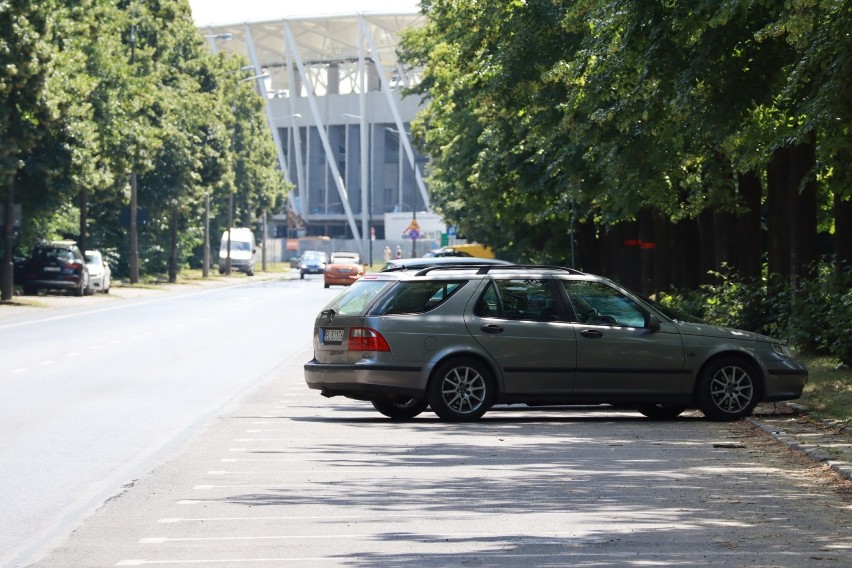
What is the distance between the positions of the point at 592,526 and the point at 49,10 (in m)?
42.2

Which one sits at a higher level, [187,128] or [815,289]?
[187,128]

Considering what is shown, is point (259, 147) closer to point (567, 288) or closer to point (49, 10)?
point (49, 10)

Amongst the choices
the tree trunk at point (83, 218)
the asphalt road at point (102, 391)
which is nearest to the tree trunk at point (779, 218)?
the asphalt road at point (102, 391)

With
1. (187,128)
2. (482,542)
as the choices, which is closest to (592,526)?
(482,542)

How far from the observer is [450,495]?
11.5 m

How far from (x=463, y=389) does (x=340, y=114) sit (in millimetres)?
122719

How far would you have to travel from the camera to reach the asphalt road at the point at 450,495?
29.7 feet

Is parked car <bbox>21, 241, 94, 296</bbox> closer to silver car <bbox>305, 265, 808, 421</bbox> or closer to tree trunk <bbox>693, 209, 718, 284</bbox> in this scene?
tree trunk <bbox>693, 209, 718, 284</bbox>

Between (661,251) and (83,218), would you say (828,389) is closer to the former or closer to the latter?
(661,251)

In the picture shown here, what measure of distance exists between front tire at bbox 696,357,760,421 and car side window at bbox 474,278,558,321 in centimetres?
169

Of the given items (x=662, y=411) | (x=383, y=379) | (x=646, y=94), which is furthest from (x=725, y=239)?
(x=383, y=379)

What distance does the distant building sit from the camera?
444ft

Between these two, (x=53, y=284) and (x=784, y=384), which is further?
(x=53, y=284)

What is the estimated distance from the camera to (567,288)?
17.8 meters
